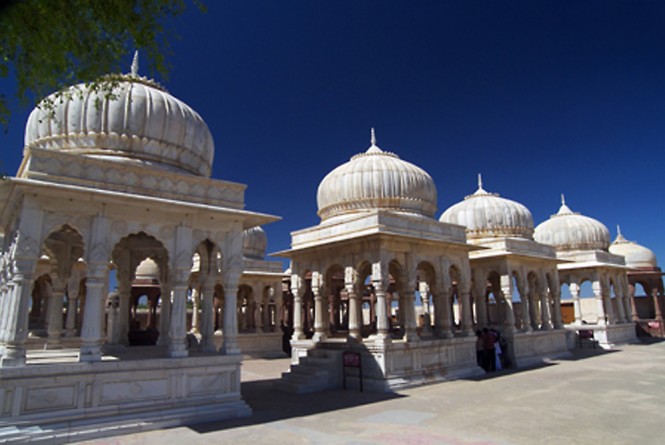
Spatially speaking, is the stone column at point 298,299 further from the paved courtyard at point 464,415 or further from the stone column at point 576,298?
the stone column at point 576,298

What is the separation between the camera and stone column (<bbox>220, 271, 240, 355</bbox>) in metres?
11.0

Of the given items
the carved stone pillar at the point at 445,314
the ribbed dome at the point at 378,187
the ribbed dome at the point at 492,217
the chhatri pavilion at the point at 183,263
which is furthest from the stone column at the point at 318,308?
the ribbed dome at the point at 492,217

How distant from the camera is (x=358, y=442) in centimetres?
813

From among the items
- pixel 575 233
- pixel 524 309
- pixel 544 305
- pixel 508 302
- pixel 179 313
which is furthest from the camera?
pixel 575 233

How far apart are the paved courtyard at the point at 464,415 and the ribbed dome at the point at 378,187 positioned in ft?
22.4

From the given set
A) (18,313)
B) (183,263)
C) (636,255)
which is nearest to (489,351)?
(183,263)

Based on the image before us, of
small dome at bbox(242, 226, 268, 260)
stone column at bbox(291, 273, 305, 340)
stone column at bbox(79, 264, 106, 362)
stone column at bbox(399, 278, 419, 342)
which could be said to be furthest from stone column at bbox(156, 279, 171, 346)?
small dome at bbox(242, 226, 268, 260)

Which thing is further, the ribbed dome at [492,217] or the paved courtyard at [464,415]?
the ribbed dome at [492,217]

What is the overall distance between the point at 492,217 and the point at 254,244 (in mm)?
13421

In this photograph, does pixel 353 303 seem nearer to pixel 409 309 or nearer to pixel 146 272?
pixel 409 309

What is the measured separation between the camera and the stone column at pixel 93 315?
362 inches

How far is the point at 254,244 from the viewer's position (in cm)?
2758

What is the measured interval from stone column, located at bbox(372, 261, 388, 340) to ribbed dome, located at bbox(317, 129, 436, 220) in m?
3.86

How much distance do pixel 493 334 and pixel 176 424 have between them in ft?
41.1
